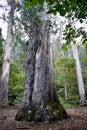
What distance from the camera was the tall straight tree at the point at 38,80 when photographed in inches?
241

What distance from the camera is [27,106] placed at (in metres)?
6.51

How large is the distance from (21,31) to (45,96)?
10.9 ft

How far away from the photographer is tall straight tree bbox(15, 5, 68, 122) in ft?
20.1

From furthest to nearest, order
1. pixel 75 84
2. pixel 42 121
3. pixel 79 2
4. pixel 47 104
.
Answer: pixel 75 84, pixel 47 104, pixel 42 121, pixel 79 2

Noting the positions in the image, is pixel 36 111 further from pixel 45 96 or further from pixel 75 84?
pixel 75 84

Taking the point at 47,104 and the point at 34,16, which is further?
the point at 34,16

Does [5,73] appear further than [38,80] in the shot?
Yes

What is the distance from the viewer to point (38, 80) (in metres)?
6.66

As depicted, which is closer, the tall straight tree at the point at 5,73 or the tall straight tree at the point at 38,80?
the tall straight tree at the point at 38,80

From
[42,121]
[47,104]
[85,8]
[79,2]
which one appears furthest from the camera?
[47,104]

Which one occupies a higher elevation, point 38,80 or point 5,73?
point 5,73

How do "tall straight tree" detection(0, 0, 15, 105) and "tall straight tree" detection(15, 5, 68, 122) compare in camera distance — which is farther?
"tall straight tree" detection(0, 0, 15, 105)

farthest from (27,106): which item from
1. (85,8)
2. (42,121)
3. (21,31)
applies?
(85,8)

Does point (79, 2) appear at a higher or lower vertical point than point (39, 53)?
lower
